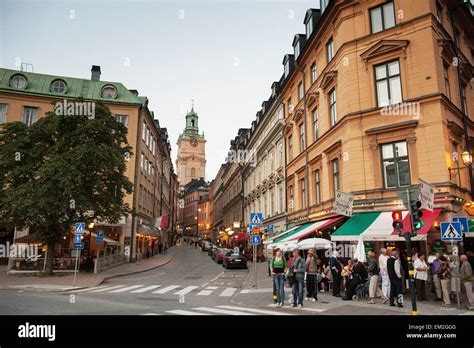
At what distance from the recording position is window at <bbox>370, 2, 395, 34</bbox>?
17047mm

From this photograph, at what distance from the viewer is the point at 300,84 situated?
26.0 m

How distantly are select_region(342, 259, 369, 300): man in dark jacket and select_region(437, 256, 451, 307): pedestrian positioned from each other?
2495mm

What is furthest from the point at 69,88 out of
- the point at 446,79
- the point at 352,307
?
the point at 352,307

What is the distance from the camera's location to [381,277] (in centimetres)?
1299

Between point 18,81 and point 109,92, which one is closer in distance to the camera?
point 18,81

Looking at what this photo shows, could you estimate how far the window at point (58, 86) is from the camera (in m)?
34.5

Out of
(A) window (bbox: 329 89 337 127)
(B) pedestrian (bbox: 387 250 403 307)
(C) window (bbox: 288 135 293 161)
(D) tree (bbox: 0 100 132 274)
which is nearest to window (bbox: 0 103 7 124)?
(D) tree (bbox: 0 100 132 274)

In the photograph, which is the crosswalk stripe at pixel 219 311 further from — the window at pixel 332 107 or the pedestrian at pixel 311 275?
the window at pixel 332 107

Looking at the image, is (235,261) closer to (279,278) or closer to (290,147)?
(290,147)

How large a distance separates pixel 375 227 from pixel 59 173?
17412 millimetres

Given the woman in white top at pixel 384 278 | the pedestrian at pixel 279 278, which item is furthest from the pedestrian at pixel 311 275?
the woman in white top at pixel 384 278

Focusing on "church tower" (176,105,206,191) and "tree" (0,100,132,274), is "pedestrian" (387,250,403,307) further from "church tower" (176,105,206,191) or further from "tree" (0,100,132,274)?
"church tower" (176,105,206,191)
